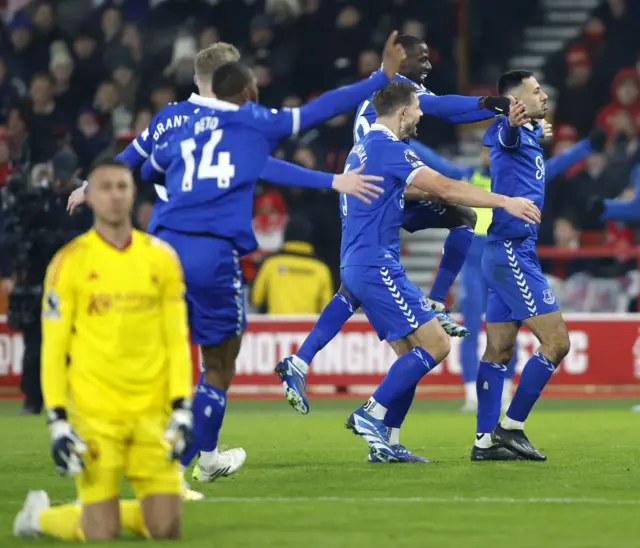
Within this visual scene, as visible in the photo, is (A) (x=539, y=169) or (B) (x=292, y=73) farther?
(B) (x=292, y=73)

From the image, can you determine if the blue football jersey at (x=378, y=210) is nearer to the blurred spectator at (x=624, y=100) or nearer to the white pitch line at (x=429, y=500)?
the white pitch line at (x=429, y=500)

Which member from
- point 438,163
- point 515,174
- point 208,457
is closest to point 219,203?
point 208,457

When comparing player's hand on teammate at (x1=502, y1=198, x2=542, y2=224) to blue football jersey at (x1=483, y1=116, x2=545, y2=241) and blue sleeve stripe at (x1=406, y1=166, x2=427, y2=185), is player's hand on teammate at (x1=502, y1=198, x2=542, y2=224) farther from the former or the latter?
blue football jersey at (x1=483, y1=116, x2=545, y2=241)

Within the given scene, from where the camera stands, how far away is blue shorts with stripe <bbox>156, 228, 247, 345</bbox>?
7.96 meters

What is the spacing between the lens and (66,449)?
19.6 ft

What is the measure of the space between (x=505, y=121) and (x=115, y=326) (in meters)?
4.18

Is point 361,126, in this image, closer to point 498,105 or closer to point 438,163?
point 498,105

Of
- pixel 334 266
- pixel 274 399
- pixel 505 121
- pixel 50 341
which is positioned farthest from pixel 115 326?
pixel 334 266

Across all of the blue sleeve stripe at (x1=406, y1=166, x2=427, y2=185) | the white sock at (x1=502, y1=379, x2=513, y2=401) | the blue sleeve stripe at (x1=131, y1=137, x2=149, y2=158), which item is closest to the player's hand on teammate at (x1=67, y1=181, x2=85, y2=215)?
the blue sleeve stripe at (x1=131, y1=137, x2=149, y2=158)

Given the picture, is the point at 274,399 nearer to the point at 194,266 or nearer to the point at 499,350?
the point at 499,350

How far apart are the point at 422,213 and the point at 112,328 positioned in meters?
4.20

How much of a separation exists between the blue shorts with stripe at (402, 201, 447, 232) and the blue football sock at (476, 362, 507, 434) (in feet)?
3.37

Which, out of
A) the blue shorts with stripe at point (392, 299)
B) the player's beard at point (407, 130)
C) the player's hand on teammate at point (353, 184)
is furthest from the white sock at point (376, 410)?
the player's hand on teammate at point (353, 184)

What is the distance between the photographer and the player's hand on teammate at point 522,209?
346 inches
